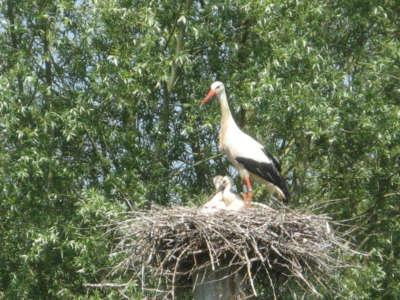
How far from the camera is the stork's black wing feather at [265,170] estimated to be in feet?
36.0

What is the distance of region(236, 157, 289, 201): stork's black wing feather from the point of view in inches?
432

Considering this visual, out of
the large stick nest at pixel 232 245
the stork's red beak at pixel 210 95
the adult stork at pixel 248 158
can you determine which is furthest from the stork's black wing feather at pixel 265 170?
the large stick nest at pixel 232 245

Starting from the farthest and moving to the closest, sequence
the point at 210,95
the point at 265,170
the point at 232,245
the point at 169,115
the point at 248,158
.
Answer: the point at 169,115 → the point at 210,95 → the point at 265,170 → the point at 248,158 → the point at 232,245

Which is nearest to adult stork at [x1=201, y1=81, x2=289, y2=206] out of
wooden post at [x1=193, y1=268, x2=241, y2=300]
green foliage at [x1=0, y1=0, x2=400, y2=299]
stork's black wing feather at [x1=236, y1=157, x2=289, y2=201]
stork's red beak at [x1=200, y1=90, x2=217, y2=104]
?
stork's black wing feather at [x1=236, y1=157, x2=289, y2=201]

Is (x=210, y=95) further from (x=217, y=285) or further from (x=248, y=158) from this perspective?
(x=217, y=285)

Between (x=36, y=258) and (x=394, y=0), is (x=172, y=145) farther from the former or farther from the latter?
(x=394, y=0)

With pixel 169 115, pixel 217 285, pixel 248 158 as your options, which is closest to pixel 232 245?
pixel 217 285

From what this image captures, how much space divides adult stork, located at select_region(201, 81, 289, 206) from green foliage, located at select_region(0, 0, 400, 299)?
0.77 meters

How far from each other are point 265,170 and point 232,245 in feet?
7.88

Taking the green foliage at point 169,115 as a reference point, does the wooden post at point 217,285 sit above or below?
below

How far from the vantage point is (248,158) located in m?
10.9

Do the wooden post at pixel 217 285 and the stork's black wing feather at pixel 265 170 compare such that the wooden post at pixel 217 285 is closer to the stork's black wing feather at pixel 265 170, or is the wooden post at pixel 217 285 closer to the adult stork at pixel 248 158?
the adult stork at pixel 248 158

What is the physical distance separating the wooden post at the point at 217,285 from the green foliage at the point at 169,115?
2635 mm

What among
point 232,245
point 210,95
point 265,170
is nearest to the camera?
point 232,245
